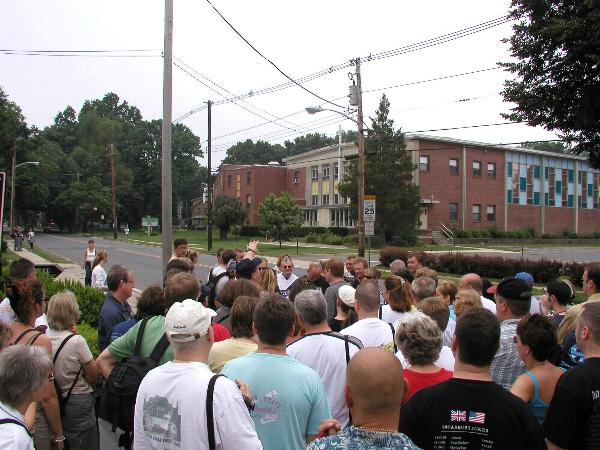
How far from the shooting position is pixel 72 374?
4.50m

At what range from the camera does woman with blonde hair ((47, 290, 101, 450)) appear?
4484 millimetres

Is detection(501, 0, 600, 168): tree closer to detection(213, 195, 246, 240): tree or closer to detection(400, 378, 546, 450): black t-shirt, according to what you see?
detection(400, 378, 546, 450): black t-shirt

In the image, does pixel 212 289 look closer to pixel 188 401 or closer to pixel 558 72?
pixel 188 401

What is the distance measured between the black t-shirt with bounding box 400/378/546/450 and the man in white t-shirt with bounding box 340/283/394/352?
176 cm

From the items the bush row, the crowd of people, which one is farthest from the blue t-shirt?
the bush row

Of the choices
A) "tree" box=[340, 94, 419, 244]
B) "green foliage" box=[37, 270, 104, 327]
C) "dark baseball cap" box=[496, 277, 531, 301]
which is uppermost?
"tree" box=[340, 94, 419, 244]

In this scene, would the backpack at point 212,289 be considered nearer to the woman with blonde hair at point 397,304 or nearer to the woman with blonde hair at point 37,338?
the woman with blonde hair at point 397,304

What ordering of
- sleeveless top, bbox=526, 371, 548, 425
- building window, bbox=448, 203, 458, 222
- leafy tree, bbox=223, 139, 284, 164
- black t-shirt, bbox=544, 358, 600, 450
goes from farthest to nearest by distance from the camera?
leafy tree, bbox=223, 139, 284, 164, building window, bbox=448, 203, 458, 222, sleeveless top, bbox=526, 371, 548, 425, black t-shirt, bbox=544, 358, 600, 450

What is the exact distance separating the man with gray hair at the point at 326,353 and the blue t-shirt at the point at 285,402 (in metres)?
0.67

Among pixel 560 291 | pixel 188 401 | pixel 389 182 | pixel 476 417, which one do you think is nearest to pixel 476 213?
pixel 389 182

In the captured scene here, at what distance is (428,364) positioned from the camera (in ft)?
11.9

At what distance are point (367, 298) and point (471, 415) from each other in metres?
2.16

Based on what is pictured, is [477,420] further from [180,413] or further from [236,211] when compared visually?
[236,211]

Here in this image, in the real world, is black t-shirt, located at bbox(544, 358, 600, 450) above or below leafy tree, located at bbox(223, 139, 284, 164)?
below
